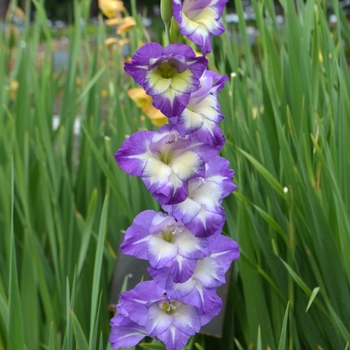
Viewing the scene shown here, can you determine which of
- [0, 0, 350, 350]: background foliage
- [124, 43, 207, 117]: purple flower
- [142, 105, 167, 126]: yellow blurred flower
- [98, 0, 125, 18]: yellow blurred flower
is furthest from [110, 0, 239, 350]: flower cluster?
[98, 0, 125, 18]: yellow blurred flower

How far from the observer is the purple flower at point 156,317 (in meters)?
0.48

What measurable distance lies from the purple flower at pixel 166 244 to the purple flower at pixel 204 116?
0.08 metres

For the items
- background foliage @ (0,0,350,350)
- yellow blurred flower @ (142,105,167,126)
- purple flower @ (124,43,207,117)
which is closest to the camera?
purple flower @ (124,43,207,117)

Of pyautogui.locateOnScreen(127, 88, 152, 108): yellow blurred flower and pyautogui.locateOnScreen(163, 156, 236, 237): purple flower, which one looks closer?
pyautogui.locateOnScreen(163, 156, 236, 237): purple flower

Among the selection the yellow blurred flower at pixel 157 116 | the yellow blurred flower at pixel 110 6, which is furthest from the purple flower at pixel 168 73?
the yellow blurred flower at pixel 110 6

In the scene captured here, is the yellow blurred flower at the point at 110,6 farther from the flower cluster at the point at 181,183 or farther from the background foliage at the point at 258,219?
the flower cluster at the point at 181,183

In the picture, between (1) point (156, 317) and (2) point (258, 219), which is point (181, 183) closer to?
(1) point (156, 317)

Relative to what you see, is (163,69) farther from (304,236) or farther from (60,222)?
(60,222)

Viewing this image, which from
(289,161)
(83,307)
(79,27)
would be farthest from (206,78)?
(79,27)

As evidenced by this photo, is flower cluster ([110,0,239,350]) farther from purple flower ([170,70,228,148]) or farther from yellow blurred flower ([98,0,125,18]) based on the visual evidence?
yellow blurred flower ([98,0,125,18])

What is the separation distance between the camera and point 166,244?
457 millimetres

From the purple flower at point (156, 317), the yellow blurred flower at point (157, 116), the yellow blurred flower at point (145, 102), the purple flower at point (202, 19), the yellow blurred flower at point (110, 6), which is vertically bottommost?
the purple flower at point (156, 317)

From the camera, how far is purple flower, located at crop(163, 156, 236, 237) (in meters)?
0.44

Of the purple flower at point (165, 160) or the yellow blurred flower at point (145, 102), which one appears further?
the yellow blurred flower at point (145, 102)
